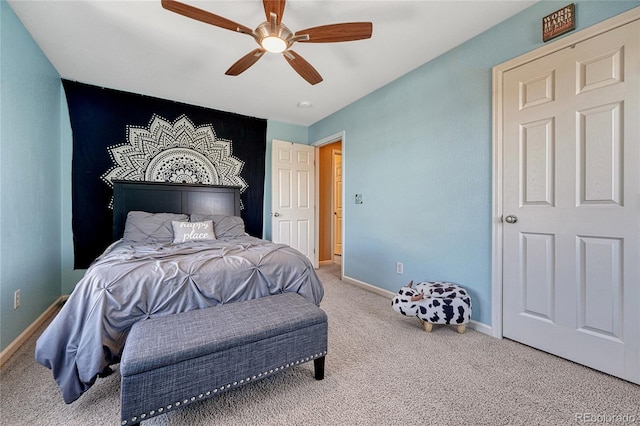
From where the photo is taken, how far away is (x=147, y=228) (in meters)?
2.81

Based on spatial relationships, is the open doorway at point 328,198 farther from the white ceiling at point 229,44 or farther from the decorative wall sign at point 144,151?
the white ceiling at point 229,44

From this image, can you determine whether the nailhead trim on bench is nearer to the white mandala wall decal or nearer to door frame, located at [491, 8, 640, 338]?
door frame, located at [491, 8, 640, 338]

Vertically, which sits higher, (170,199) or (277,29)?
(277,29)

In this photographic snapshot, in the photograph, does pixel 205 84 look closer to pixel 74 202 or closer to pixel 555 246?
pixel 74 202

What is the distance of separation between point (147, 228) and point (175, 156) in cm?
120

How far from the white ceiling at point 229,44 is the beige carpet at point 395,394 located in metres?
2.47

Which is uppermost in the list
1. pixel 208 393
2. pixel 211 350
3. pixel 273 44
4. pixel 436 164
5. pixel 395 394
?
pixel 273 44

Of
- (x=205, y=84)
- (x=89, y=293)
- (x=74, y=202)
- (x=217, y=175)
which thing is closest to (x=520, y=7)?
(x=205, y=84)

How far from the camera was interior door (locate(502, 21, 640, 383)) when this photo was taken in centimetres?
156

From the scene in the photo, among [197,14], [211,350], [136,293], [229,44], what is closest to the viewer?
[211,350]

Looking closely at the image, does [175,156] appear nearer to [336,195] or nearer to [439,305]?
[336,195]

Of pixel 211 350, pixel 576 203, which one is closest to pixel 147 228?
pixel 211 350

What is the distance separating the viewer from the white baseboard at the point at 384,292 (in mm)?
2200

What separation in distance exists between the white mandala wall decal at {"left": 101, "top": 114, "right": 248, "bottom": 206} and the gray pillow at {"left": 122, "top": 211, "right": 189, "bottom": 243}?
70cm
